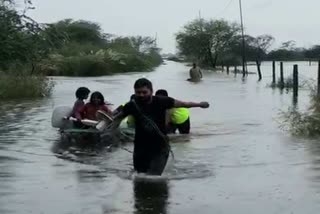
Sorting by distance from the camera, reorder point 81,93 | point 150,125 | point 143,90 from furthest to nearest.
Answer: point 81,93, point 150,125, point 143,90

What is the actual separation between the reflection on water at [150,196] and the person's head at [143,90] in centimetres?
107

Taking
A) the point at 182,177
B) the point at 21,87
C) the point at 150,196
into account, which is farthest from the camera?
the point at 21,87

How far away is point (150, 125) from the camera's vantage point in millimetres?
8711

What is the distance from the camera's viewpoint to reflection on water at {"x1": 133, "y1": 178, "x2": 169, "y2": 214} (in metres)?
7.23

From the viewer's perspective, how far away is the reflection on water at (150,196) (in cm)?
723

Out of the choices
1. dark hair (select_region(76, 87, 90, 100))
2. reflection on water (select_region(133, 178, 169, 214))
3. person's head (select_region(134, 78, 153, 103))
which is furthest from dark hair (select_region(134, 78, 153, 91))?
dark hair (select_region(76, 87, 90, 100))

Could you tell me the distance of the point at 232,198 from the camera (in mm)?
7750

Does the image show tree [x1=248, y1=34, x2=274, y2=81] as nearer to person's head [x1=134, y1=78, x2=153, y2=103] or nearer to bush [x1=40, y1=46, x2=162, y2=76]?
bush [x1=40, y1=46, x2=162, y2=76]

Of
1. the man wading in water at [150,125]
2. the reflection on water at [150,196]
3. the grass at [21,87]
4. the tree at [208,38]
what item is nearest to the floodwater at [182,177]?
the reflection on water at [150,196]

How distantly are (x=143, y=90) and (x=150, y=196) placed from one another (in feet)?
4.52

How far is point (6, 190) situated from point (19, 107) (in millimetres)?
14167

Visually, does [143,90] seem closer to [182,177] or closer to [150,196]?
[150,196]

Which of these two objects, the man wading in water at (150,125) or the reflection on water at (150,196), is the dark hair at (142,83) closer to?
the man wading in water at (150,125)

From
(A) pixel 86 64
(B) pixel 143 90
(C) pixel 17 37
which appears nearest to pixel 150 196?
(B) pixel 143 90
